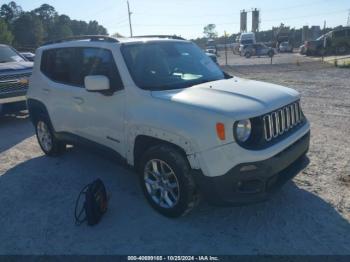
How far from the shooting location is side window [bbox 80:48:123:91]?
4117 millimetres

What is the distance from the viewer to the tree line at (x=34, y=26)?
67.9 meters

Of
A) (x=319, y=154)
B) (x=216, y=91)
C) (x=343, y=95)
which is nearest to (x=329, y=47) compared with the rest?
(x=343, y=95)

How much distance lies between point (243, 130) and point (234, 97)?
0.43 m

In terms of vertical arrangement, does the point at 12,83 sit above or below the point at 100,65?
below

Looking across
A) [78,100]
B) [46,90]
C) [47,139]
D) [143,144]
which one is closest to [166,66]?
[143,144]

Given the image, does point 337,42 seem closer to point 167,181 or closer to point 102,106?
point 102,106

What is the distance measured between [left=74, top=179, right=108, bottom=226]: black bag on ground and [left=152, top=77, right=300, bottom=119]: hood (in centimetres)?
128

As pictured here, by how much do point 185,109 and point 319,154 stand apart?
3.06 metres

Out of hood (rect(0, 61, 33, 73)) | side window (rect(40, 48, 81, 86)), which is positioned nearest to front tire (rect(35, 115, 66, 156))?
side window (rect(40, 48, 81, 86))

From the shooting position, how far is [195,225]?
3695 mm

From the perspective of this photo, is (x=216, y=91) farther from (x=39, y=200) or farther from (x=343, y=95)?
(x=343, y=95)

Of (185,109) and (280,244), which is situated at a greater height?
(185,109)

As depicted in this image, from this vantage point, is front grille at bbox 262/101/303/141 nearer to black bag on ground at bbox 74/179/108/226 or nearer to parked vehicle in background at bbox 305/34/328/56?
black bag on ground at bbox 74/179/108/226

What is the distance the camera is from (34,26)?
7819 centimetres
